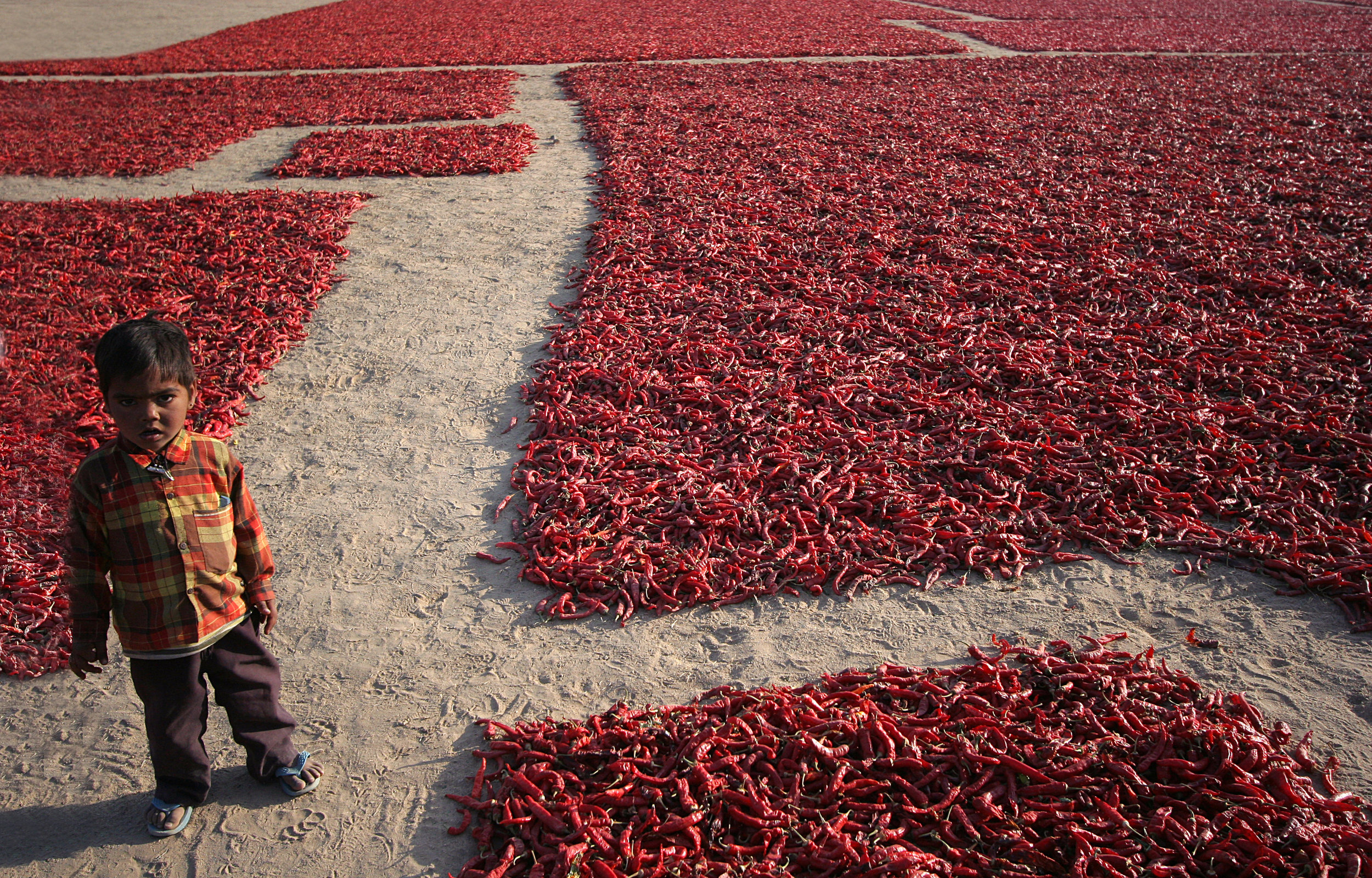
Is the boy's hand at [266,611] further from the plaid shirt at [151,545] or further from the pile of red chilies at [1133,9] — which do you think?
the pile of red chilies at [1133,9]

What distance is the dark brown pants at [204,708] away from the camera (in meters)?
3.15

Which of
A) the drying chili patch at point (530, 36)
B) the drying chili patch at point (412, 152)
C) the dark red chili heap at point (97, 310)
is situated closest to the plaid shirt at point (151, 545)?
the dark red chili heap at point (97, 310)

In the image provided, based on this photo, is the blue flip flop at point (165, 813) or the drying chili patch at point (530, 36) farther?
the drying chili patch at point (530, 36)

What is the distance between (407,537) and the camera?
17.0 ft

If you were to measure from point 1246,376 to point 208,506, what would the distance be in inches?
267

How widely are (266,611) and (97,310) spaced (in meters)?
6.18

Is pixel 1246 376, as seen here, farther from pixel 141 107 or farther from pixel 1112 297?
pixel 141 107

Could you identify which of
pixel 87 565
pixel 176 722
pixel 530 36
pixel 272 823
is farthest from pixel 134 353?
pixel 530 36

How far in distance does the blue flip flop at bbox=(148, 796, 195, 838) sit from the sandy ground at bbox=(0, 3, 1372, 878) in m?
0.03

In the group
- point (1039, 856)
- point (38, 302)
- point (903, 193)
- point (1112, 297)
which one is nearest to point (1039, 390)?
point (1112, 297)

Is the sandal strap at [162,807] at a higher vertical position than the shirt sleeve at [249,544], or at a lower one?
lower

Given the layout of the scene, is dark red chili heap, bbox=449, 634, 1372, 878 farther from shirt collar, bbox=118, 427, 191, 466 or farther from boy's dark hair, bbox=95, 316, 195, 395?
boy's dark hair, bbox=95, 316, 195, 395

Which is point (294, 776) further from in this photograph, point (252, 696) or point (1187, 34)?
point (1187, 34)

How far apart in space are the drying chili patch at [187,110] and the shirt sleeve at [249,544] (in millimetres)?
11484
